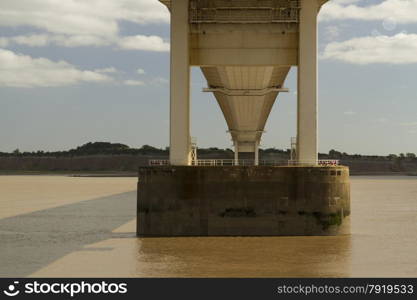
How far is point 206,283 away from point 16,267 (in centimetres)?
659

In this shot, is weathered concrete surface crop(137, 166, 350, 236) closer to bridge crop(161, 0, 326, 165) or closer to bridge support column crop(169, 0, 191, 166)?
bridge support column crop(169, 0, 191, 166)

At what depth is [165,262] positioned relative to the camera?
21578 millimetres

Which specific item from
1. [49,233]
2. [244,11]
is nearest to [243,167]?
[244,11]

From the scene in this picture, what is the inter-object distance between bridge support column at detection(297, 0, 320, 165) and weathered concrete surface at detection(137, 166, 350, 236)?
7.87 ft

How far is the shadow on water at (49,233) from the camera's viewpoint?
72.0 ft

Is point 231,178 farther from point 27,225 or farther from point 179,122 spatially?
point 27,225

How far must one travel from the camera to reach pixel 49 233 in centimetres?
3000

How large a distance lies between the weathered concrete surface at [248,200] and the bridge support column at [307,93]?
2.40 m

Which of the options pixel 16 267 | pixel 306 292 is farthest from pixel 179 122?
pixel 306 292

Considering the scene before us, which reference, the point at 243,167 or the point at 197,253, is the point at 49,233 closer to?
the point at 197,253

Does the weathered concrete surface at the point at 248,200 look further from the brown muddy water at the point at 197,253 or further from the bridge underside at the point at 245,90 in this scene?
the bridge underside at the point at 245,90

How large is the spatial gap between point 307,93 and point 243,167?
490cm

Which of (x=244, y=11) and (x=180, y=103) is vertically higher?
(x=244, y=11)

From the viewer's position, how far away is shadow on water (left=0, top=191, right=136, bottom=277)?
21938mm
